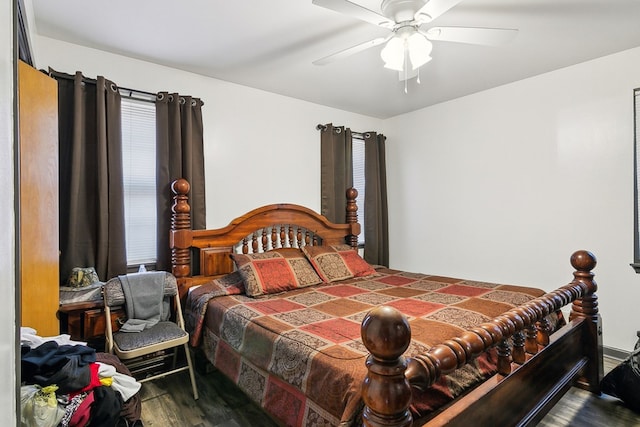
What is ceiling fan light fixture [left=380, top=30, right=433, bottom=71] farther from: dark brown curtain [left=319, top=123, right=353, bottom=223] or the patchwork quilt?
dark brown curtain [left=319, top=123, right=353, bottom=223]

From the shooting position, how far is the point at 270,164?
3.42 m

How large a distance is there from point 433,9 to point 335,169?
2.31m

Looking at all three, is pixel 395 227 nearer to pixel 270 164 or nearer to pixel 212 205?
pixel 270 164

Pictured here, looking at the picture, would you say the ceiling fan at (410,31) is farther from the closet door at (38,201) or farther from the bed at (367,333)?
the closet door at (38,201)

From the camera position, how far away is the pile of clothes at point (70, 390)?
3.99ft

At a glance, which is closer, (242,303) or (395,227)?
(242,303)

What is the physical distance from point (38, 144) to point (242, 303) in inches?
56.8

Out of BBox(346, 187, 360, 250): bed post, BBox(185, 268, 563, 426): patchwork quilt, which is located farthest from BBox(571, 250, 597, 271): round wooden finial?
BBox(346, 187, 360, 250): bed post

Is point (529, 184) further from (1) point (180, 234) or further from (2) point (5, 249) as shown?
(2) point (5, 249)

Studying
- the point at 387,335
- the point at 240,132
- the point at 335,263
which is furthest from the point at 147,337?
the point at 240,132

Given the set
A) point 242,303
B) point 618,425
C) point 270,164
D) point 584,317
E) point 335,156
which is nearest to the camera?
point 618,425

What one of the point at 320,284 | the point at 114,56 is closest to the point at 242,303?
the point at 320,284

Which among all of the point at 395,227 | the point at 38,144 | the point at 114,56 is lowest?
the point at 395,227

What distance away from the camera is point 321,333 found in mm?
1690
